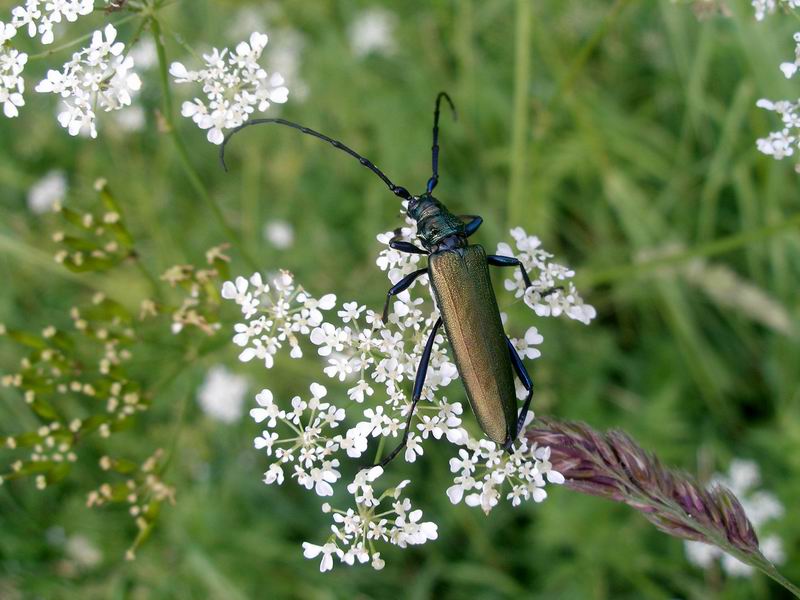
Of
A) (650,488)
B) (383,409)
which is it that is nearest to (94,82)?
(383,409)

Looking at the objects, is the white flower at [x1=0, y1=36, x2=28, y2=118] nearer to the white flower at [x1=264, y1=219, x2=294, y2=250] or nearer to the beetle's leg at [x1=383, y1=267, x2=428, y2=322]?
the beetle's leg at [x1=383, y1=267, x2=428, y2=322]

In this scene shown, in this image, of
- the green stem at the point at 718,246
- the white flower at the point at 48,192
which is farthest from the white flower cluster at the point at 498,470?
the white flower at the point at 48,192

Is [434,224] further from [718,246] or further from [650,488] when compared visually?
[718,246]

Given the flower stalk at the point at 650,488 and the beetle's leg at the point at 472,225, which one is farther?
the beetle's leg at the point at 472,225

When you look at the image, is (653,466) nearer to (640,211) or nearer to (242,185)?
(640,211)

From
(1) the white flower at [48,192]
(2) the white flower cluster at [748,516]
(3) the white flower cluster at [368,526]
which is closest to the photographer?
(3) the white flower cluster at [368,526]

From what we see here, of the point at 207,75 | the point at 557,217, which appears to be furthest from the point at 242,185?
the point at 207,75

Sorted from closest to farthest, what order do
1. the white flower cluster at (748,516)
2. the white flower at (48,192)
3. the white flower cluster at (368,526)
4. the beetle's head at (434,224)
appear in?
the white flower cluster at (368,526) < the beetle's head at (434,224) < the white flower cluster at (748,516) < the white flower at (48,192)

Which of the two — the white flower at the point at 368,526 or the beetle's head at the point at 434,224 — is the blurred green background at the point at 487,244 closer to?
the beetle's head at the point at 434,224
